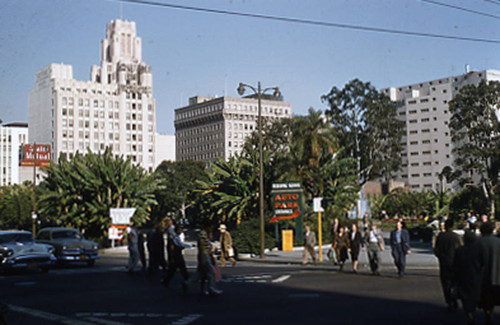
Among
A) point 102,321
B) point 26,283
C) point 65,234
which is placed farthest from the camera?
point 65,234

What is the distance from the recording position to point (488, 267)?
1029cm

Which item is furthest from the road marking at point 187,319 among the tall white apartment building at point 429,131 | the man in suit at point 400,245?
the tall white apartment building at point 429,131

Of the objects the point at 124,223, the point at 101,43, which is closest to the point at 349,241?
the point at 124,223

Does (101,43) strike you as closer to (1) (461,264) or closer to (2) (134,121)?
(2) (134,121)

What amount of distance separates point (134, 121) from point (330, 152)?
418 ft

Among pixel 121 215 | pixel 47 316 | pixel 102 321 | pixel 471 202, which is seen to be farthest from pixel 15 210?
pixel 102 321

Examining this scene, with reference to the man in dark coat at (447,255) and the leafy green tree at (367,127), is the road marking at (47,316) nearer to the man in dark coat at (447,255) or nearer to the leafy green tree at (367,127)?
the man in dark coat at (447,255)

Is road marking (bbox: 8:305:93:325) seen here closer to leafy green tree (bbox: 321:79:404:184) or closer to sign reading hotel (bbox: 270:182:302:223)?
sign reading hotel (bbox: 270:182:302:223)

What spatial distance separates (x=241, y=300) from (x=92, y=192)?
45.5m

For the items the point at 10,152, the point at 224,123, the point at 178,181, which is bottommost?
the point at 178,181

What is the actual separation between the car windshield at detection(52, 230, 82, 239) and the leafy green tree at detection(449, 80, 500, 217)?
47.1 meters

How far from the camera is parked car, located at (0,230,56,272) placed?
24094 millimetres

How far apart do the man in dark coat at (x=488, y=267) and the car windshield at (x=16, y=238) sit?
19236mm

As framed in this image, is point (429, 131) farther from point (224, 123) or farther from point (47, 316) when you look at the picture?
point (47, 316)
